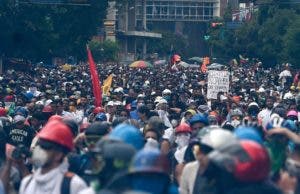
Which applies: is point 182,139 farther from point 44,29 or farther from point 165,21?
point 165,21

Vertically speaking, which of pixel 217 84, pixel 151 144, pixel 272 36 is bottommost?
pixel 272 36

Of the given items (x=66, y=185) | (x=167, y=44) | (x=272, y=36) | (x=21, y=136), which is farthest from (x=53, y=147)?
(x=167, y=44)

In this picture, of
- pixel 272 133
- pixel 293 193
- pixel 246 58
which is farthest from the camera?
pixel 246 58

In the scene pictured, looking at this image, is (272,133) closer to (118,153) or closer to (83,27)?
(118,153)

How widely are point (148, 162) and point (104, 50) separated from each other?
107880 millimetres

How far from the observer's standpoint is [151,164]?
680 cm

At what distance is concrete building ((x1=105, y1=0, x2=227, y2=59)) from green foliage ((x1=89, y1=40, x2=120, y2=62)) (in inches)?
1016

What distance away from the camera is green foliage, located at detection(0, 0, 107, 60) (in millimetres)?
46156

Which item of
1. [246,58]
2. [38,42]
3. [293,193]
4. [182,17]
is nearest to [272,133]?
[293,193]

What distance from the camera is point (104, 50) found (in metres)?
114

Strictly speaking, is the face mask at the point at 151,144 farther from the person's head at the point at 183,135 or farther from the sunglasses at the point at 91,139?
the person's head at the point at 183,135

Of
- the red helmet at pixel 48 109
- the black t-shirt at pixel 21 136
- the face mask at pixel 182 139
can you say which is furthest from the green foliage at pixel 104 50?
the face mask at pixel 182 139

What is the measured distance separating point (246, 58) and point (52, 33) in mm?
42061

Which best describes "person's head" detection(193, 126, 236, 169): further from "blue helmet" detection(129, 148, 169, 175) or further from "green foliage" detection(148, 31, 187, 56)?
"green foliage" detection(148, 31, 187, 56)
